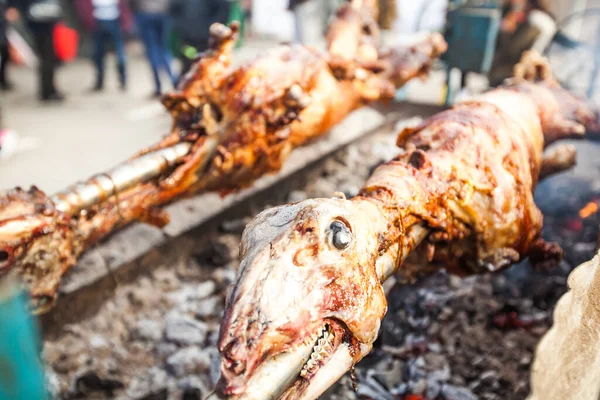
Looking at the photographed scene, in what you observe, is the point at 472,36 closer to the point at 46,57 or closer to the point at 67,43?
the point at 46,57

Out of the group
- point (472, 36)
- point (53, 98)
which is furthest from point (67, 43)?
point (472, 36)

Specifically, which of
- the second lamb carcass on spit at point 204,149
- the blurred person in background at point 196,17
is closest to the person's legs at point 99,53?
the blurred person in background at point 196,17

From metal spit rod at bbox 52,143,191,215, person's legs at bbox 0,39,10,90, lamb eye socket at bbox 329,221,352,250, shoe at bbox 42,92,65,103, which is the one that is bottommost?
shoe at bbox 42,92,65,103

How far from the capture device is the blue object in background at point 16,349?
55.2 inches

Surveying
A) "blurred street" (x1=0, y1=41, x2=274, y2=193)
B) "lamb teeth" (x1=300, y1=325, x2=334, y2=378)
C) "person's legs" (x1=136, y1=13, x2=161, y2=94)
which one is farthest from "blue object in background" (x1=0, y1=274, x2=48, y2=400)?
"person's legs" (x1=136, y1=13, x2=161, y2=94)

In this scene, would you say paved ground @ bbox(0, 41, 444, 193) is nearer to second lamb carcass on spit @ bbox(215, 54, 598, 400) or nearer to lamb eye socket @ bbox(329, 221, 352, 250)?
second lamb carcass on spit @ bbox(215, 54, 598, 400)

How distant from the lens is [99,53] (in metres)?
8.59

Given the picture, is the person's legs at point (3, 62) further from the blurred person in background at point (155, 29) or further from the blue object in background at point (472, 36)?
the blue object in background at point (472, 36)

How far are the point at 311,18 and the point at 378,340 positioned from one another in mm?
6347

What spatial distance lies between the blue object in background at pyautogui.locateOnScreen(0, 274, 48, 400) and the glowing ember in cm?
408

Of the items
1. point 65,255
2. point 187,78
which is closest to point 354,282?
point 65,255

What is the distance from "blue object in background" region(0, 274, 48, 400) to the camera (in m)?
1.40

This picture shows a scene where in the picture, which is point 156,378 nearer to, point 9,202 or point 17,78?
point 9,202

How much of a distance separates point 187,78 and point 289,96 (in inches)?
28.7
